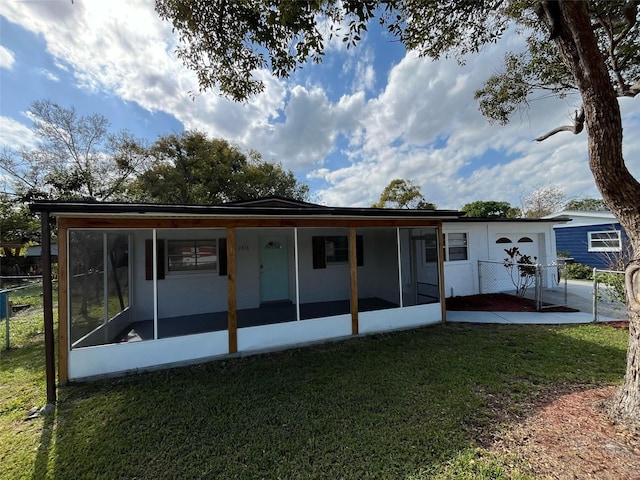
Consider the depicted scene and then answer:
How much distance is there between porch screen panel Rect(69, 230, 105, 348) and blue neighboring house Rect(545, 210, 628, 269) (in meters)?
15.0

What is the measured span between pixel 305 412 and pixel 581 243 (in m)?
16.1

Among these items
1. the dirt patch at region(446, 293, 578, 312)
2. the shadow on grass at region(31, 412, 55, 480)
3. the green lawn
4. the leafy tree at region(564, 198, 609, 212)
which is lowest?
the shadow on grass at region(31, 412, 55, 480)

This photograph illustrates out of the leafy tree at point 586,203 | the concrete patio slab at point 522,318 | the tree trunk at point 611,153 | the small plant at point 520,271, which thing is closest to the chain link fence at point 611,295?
the concrete patio slab at point 522,318

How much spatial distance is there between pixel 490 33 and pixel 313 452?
22.5 feet

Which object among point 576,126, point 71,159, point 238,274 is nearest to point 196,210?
point 238,274

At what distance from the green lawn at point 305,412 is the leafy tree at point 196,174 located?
1238 cm

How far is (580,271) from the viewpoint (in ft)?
39.7

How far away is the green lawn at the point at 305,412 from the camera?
2.36 meters

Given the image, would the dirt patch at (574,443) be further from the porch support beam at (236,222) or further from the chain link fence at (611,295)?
the chain link fence at (611,295)

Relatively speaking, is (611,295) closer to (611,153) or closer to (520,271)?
(520,271)

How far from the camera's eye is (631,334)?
2.78 meters

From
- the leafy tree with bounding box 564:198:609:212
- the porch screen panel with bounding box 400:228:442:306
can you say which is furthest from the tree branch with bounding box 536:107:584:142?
the leafy tree with bounding box 564:198:609:212

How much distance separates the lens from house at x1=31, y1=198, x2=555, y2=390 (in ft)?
13.3

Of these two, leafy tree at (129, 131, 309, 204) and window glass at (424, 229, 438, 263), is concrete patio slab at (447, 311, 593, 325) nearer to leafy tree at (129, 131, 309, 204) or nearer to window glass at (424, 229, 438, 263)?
window glass at (424, 229, 438, 263)
